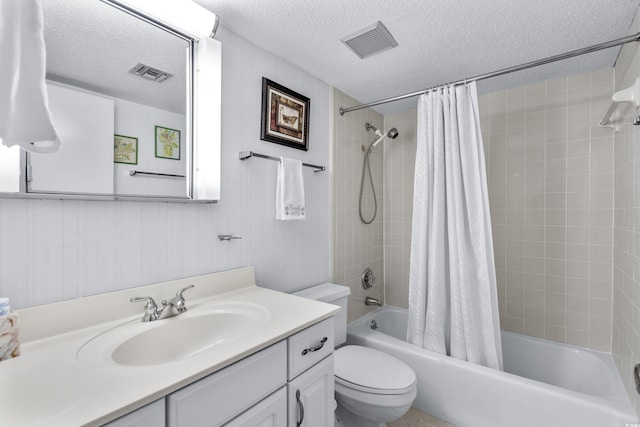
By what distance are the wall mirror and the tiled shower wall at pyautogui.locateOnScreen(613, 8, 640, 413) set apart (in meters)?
1.95

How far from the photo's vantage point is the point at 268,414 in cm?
87

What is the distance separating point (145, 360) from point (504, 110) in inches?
103

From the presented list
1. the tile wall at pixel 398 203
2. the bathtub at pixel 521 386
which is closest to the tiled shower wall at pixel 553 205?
the bathtub at pixel 521 386

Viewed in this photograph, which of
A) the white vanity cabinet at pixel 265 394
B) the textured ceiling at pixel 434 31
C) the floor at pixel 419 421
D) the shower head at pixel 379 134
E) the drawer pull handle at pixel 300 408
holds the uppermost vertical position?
the textured ceiling at pixel 434 31

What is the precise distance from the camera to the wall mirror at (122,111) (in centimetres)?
90

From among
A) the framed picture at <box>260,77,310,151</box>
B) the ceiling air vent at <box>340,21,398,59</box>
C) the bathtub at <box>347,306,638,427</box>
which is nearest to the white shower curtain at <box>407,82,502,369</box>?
the bathtub at <box>347,306,638,427</box>

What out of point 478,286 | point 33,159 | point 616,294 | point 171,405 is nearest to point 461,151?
point 478,286

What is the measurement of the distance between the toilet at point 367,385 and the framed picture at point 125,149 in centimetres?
108

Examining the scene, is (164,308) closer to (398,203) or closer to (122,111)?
(122,111)

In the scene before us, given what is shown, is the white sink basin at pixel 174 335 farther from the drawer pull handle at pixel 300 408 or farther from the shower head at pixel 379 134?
the shower head at pixel 379 134

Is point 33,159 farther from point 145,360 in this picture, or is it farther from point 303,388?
point 303,388

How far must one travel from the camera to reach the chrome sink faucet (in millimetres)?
1017

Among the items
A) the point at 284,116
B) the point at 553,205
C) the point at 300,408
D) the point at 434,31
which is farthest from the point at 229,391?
the point at 553,205

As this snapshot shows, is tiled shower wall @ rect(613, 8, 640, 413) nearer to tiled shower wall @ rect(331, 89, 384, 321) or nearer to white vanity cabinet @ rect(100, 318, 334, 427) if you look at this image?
white vanity cabinet @ rect(100, 318, 334, 427)
